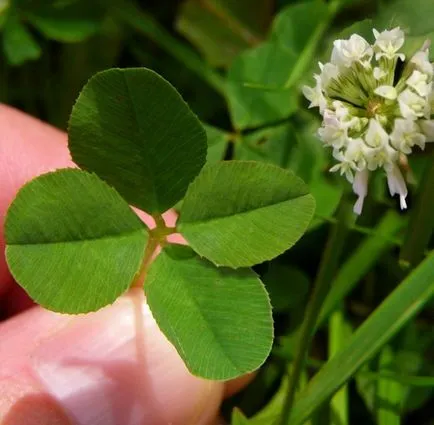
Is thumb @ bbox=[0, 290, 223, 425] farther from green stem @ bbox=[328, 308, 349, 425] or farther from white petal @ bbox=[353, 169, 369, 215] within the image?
white petal @ bbox=[353, 169, 369, 215]

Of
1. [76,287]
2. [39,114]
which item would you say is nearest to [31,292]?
[76,287]

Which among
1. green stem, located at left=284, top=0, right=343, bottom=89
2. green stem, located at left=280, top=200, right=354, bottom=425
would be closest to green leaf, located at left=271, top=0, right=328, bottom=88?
green stem, located at left=284, top=0, right=343, bottom=89

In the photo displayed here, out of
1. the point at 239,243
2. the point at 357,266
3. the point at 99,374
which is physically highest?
the point at 239,243

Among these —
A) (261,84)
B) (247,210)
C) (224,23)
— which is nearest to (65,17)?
(224,23)

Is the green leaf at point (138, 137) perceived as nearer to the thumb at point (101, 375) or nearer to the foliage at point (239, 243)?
the foliage at point (239, 243)

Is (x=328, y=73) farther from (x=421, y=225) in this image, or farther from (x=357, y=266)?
(x=357, y=266)

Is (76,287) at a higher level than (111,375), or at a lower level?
higher

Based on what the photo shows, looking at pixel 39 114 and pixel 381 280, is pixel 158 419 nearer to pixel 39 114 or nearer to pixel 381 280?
pixel 381 280
